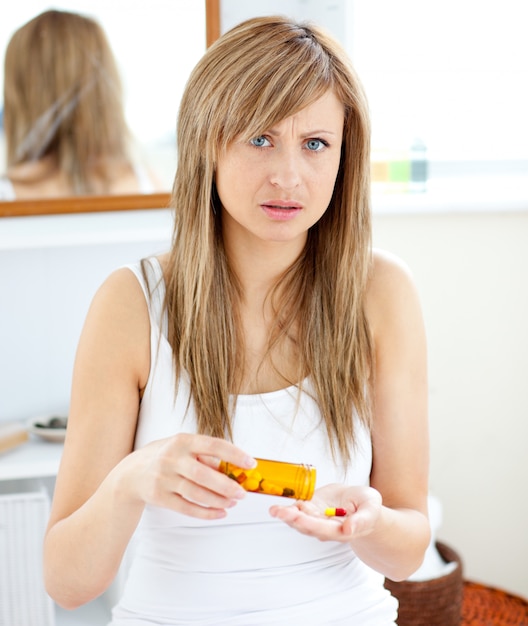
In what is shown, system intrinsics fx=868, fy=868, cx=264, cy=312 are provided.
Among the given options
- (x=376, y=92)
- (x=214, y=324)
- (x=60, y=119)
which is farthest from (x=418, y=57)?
(x=214, y=324)

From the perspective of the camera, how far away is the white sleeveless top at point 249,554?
1.09 metres

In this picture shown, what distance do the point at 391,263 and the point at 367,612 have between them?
48 cm

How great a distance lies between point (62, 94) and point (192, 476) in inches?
42.8

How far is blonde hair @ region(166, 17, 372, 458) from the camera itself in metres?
1.05

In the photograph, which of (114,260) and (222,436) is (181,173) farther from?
(114,260)

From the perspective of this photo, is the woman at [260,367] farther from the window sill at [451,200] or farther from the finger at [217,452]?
the window sill at [451,200]

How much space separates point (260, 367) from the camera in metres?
1.19

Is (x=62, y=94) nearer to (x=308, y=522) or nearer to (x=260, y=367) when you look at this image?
(x=260, y=367)

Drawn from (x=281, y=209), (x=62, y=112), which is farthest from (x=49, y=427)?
(x=281, y=209)

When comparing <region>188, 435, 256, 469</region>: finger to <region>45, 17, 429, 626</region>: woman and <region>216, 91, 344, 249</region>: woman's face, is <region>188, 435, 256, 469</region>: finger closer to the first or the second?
<region>45, 17, 429, 626</region>: woman

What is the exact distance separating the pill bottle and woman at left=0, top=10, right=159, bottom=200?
103 centimetres

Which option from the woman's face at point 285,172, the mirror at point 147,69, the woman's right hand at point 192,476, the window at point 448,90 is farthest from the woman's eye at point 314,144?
the window at point 448,90

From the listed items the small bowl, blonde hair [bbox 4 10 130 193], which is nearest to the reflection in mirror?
blonde hair [bbox 4 10 130 193]

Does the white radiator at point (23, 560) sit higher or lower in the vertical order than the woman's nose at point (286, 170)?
lower
